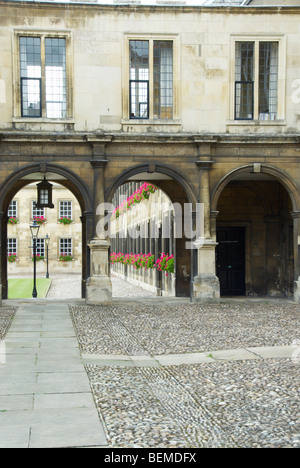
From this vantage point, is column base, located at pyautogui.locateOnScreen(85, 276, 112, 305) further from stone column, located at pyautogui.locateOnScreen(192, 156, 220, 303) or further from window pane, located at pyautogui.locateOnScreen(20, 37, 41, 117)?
window pane, located at pyautogui.locateOnScreen(20, 37, 41, 117)

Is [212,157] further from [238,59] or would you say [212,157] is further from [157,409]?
[157,409]

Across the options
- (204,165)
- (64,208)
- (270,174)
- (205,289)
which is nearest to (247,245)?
(270,174)

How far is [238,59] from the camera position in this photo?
19.4m

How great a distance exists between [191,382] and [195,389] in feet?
1.26

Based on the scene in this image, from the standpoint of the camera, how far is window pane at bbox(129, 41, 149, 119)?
19.0 meters

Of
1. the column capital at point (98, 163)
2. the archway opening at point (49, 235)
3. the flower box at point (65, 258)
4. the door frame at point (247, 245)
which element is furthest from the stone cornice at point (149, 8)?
the flower box at point (65, 258)

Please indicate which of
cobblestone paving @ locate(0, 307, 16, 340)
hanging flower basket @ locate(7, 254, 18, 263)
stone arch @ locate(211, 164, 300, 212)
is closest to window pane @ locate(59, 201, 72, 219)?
hanging flower basket @ locate(7, 254, 18, 263)

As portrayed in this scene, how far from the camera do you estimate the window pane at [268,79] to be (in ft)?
63.5

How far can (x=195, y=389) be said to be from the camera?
24.7 feet

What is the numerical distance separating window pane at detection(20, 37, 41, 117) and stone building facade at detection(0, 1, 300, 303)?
3 cm

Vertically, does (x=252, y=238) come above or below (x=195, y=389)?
above

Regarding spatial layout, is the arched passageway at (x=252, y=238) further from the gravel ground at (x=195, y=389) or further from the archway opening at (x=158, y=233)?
the gravel ground at (x=195, y=389)

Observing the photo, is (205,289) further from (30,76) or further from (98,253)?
(30,76)

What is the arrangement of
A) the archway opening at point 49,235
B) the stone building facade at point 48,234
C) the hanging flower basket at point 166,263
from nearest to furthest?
the hanging flower basket at point 166,263 < the archway opening at point 49,235 < the stone building facade at point 48,234
